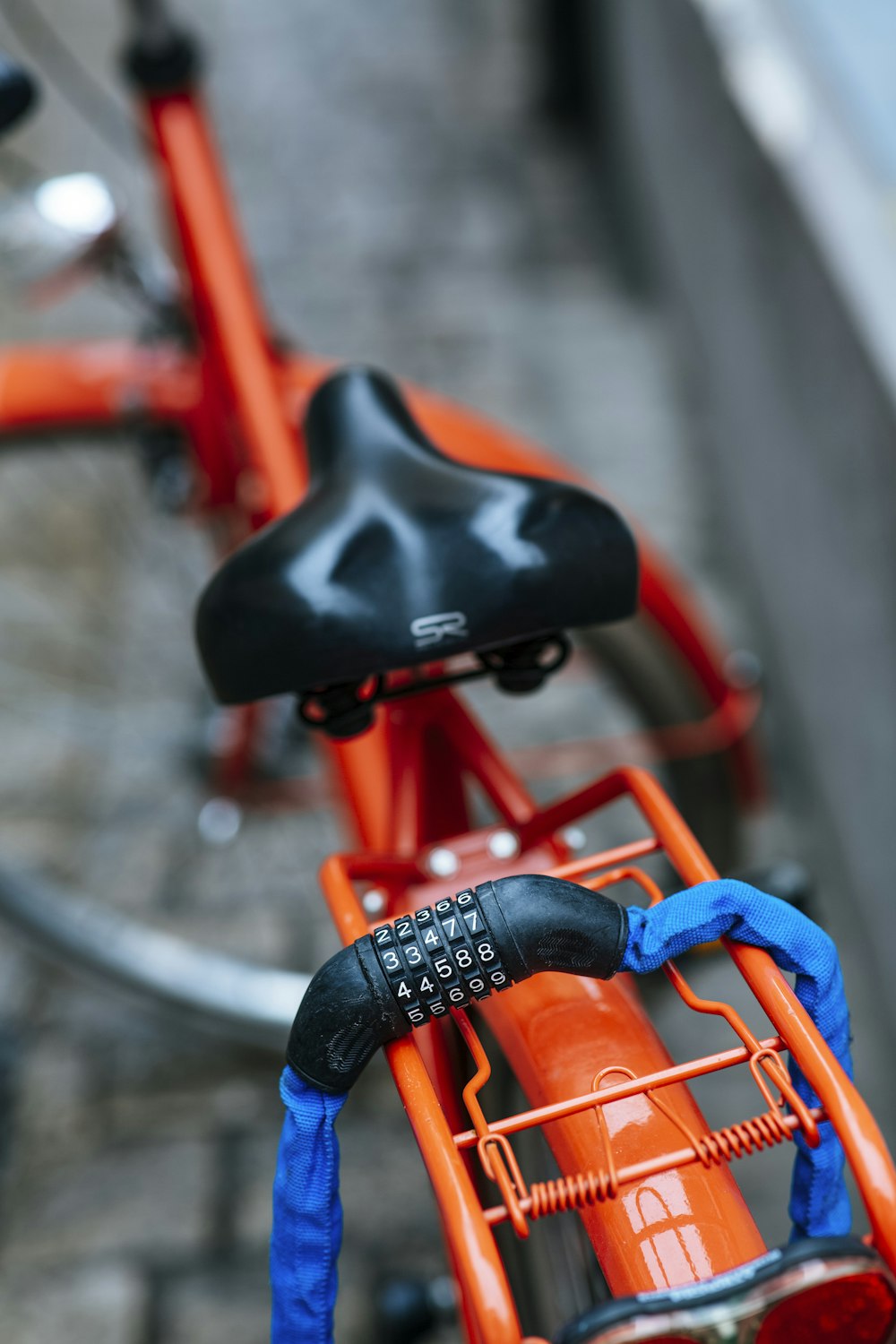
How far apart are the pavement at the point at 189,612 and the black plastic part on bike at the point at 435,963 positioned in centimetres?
80

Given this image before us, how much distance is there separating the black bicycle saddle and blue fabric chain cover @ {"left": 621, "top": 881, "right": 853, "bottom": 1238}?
0.21 metres

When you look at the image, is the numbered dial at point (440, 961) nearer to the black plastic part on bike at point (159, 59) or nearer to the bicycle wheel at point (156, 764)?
the bicycle wheel at point (156, 764)

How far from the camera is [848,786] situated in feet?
4.79

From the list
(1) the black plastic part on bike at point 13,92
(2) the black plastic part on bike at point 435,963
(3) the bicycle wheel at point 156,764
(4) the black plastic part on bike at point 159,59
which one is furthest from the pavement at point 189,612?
(2) the black plastic part on bike at point 435,963

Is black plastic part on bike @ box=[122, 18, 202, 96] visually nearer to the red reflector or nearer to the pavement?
the pavement

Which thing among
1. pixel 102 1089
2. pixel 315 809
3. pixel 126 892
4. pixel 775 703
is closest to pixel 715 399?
pixel 775 703

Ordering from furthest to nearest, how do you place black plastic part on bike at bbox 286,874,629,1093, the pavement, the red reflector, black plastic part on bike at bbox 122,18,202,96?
the pavement → black plastic part on bike at bbox 122,18,202,96 → black plastic part on bike at bbox 286,874,629,1093 → the red reflector

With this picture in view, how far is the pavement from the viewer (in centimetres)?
128

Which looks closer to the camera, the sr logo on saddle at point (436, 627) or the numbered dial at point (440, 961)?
the numbered dial at point (440, 961)

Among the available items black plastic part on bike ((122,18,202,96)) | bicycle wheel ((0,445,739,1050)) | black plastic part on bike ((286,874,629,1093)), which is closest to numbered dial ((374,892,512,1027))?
black plastic part on bike ((286,874,629,1093))

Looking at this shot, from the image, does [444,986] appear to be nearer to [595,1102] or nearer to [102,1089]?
[595,1102]

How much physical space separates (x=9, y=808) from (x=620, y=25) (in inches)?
84.7

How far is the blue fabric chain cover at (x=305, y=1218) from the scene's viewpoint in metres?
0.54

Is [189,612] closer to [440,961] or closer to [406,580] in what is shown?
[406,580]
